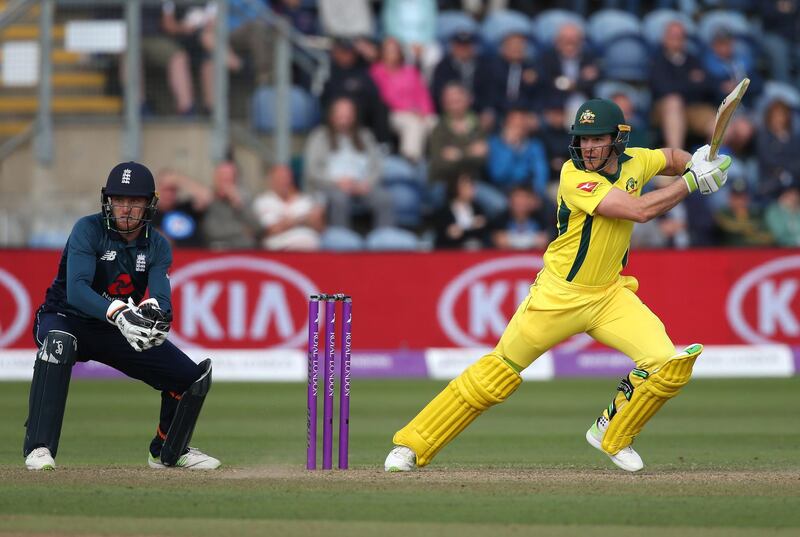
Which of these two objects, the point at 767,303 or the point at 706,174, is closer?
the point at 706,174

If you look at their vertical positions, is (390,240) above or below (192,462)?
above

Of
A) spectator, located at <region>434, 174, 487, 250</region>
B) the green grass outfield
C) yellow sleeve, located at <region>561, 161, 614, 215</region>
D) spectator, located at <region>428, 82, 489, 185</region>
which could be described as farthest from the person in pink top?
yellow sleeve, located at <region>561, 161, 614, 215</region>

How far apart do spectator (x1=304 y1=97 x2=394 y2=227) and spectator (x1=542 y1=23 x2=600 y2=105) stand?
2.30 m

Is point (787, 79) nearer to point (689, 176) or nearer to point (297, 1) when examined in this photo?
point (297, 1)

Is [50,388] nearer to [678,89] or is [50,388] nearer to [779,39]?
[678,89]

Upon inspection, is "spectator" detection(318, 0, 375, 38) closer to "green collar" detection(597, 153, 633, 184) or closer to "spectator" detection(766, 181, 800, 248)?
"spectator" detection(766, 181, 800, 248)

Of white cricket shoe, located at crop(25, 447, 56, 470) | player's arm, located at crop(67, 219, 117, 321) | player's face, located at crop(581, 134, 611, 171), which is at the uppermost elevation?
player's face, located at crop(581, 134, 611, 171)

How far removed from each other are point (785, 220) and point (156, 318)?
30.7 feet

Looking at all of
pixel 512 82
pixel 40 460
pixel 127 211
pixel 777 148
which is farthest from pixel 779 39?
pixel 40 460

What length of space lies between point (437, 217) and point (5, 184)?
4.57 m

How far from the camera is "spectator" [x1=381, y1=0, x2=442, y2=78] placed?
50.3 feet

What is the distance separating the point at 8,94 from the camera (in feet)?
44.7

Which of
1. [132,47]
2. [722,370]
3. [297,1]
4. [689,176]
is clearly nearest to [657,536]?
[689,176]

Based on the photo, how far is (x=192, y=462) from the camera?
7.05m
